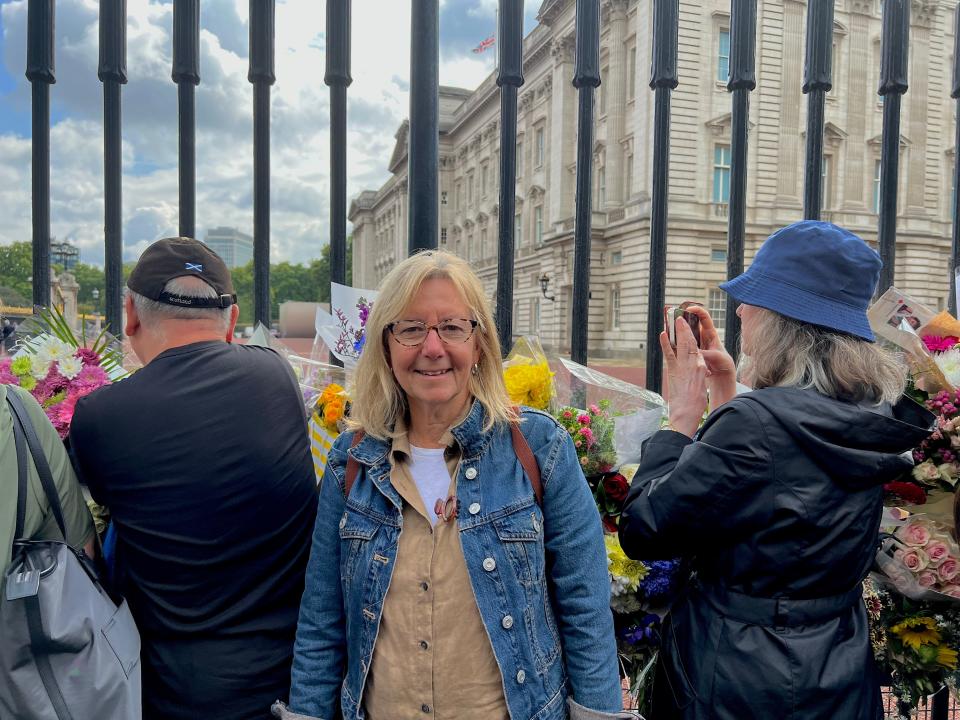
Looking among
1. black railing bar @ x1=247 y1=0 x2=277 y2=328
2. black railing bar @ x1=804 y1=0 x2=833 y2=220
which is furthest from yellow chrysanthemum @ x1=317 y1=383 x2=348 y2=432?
black railing bar @ x1=804 y1=0 x2=833 y2=220

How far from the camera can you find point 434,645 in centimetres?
168

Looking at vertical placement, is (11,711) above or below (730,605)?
below

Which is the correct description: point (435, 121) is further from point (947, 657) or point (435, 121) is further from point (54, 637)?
point (947, 657)

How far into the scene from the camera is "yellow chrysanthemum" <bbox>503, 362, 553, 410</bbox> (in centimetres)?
225

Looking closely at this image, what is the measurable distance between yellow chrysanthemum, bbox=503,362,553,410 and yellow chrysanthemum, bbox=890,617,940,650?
51.1 inches

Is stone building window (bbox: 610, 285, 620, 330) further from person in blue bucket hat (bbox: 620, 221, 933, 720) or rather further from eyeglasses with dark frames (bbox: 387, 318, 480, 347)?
eyeglasses with dark frames (bbox: 387, 318, 480, 347)

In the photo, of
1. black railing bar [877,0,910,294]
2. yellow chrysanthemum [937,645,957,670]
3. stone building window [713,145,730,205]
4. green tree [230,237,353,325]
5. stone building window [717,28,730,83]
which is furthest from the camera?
green tree [230,237,353,325]

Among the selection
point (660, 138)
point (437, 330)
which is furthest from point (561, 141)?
point (437, 330)

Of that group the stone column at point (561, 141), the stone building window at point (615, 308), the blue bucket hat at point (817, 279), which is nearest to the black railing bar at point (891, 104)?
the blue bucket hat at point (817, 279)

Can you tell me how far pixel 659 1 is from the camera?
2404 millimetres

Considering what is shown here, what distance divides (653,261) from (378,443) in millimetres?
1221

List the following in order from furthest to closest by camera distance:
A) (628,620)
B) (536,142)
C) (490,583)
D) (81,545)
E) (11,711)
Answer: (536,142) → (628,620) → (81,545) → (490,583) → (11,711)

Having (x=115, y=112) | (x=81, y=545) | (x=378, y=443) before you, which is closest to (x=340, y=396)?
(x=378, y=443)

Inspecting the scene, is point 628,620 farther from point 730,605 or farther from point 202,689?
point 202,689
